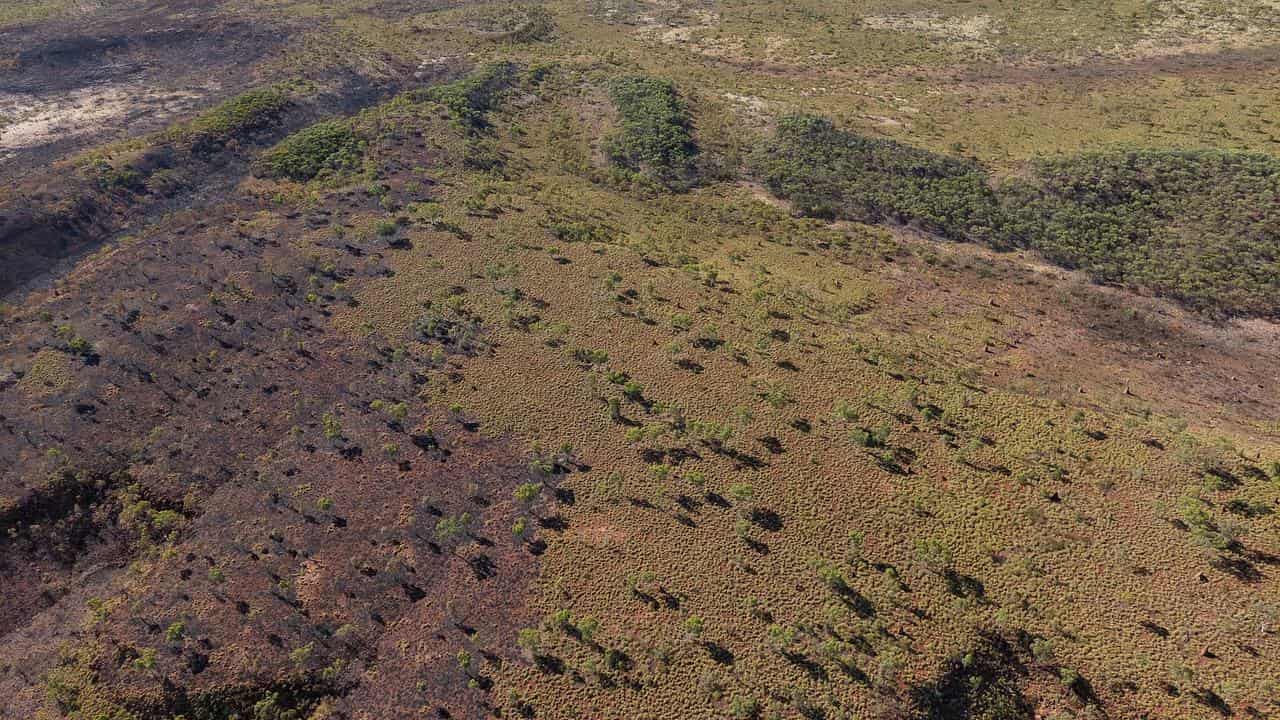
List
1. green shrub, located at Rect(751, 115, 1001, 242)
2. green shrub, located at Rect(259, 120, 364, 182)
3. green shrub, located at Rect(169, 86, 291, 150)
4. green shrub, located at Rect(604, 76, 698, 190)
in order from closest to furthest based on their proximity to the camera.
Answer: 1. green shrub, located at Rect(751, 115, 1001, 242)
2. green shrub, located at Rect(259, 120, 364, 182)
3. green shrub, located at Rect(604, 76, 698, 190)
4. green shrub, located at Rect(169, 86, 291, 150)

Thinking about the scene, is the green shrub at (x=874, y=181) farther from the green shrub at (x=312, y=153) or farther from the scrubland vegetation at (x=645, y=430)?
the green shrub at (x=312, y=153)

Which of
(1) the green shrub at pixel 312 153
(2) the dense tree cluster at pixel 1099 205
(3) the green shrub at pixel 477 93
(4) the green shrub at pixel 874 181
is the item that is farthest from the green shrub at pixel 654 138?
(1) the green shrub at pixel 312 153

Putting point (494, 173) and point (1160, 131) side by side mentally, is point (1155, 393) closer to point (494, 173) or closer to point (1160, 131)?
point (1160, 131)

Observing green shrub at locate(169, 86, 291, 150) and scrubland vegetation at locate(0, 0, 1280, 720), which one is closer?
scrubland vegetation at locate(0, 0, 1280, 720)

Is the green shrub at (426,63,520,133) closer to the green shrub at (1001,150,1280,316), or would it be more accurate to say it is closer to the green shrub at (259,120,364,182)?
the green shrub at (259,120,364,182)

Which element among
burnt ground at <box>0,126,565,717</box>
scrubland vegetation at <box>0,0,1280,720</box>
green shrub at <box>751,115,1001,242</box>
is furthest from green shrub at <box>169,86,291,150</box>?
green shrub at <box>751,115,1001,242</box>

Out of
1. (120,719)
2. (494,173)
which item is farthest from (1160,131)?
(120,719)
